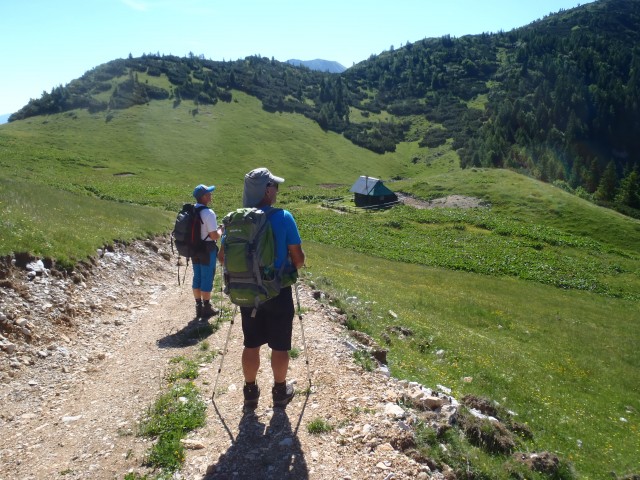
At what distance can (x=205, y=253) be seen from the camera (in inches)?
473

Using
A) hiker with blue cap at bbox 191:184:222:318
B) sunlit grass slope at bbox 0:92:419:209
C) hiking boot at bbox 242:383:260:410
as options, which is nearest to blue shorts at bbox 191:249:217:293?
hiker with blue cap at bbox 191:184:222:318

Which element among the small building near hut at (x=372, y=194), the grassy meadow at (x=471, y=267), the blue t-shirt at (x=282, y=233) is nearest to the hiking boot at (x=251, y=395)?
the blue t-shirt at (x=282, y=233)

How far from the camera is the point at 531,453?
8.10 meters

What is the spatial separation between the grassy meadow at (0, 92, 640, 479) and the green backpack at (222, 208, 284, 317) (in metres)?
4.44

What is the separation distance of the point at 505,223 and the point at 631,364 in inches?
1468

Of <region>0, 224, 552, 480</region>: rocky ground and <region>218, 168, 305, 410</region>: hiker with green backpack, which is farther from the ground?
<region>218, 168, 305, 410</region>: hiker with green backpack

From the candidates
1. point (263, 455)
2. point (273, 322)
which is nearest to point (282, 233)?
point (273, 322)

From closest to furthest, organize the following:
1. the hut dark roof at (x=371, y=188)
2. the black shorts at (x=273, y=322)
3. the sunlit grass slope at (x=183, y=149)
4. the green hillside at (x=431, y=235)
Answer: the black shorts at (x=273, y=322) < the green hillside at (x=431, y=235) < the hut dark roof at (x=371, y=188) < the sunlit grass slope at (x=183, y=149)

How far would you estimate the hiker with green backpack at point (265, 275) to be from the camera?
6.52 meters

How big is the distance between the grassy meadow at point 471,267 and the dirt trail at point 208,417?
1.91 meters

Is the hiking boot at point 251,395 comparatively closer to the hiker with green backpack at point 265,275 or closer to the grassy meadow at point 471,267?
the hiker with green backpack at point 265,275

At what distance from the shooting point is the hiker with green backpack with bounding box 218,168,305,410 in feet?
21.4

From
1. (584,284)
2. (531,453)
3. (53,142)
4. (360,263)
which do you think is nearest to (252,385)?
(531,453)

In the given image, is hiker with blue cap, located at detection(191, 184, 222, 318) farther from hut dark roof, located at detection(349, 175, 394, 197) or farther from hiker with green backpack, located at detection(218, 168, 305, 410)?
hut dark roof, located at detection(349, 175, 394, 197)
